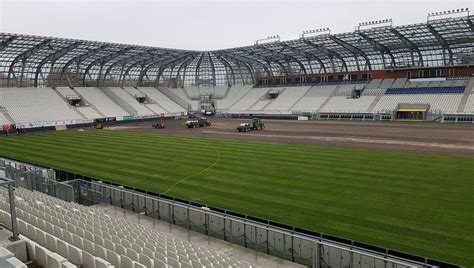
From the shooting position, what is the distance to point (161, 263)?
9.31m

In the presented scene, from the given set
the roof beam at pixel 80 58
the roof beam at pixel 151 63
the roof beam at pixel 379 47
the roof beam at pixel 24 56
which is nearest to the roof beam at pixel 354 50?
the roof beam at pixel 379 47

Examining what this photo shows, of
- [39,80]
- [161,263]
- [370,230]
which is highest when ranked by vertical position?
[39,80]

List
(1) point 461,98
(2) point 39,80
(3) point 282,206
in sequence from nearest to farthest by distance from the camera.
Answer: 1. (3) point 282,206
2. (1) point 461,98
3. (2) point 39,80

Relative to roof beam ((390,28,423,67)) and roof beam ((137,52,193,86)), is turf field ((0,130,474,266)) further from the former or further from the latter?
roof beam ((137,52,193,86))

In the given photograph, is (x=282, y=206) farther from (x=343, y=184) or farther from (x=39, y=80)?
(x=39, y=80)

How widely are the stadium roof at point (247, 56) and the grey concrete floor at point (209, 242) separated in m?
56.2

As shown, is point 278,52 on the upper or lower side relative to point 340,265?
upper

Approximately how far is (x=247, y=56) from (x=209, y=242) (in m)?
84.6

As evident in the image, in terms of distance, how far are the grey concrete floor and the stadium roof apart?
56160 millimetres

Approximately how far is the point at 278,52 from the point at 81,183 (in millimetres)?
72122

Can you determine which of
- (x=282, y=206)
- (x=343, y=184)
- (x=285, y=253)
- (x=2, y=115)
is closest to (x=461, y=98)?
(x=343, y=184)

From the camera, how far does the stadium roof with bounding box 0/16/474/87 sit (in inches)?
2724

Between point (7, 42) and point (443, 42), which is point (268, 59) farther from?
point (7, 42)

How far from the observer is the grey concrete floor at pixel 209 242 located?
14.8 meters
